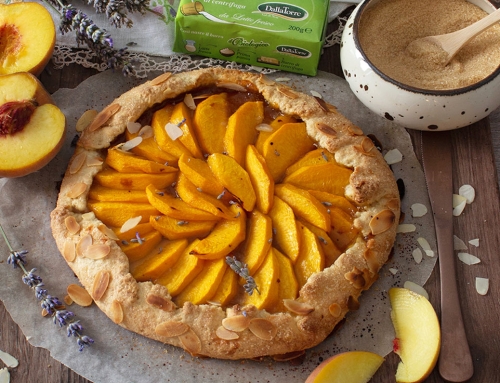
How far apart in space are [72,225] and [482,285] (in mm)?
1964

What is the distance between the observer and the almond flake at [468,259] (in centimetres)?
314

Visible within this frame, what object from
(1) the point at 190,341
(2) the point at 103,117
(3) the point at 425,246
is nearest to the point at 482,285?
(3) the point at 425,246

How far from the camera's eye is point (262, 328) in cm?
273

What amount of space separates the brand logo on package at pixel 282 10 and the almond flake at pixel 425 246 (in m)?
1.33

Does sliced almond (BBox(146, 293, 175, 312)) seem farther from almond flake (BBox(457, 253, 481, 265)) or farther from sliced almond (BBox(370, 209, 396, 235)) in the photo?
almond flake (BBox(457, 253, 481, 265))

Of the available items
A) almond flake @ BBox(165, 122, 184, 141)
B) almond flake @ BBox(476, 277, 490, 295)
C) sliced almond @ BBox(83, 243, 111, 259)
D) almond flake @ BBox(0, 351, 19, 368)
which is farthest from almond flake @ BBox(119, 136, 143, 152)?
almond flake @ BBox(476, 277, 490, 295)

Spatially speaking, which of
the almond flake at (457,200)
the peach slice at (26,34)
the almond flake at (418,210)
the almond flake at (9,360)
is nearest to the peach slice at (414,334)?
the almond flake at (418,210)

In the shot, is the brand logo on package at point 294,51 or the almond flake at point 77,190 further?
the brand logo on package at point 294,51

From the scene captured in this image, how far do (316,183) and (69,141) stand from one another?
1.32m

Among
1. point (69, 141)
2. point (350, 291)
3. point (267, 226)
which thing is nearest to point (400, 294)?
point (350, 291)

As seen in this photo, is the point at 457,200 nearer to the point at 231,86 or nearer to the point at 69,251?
the point at 231,86

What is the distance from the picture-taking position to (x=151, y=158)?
10.1ft

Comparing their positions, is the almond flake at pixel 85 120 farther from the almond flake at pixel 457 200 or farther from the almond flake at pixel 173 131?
the almond flake at pixel 457 200

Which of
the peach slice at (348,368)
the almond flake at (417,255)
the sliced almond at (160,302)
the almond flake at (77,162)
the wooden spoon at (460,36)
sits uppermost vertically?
the wooden spoon at (460,36)
